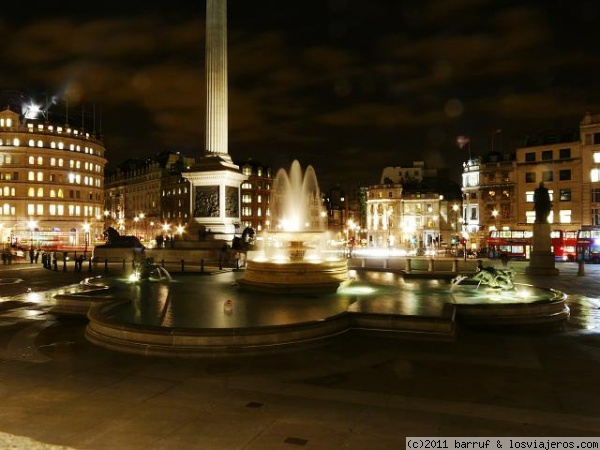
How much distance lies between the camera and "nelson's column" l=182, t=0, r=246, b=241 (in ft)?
123

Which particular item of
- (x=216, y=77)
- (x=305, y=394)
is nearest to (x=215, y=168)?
(x=216, y=77)

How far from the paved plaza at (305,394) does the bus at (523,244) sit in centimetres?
4134

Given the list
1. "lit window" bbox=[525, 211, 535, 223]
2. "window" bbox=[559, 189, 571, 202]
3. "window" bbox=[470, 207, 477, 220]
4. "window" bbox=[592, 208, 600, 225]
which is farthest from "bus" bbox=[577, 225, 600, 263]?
"window" bbox=[470, 207, 477, 220]

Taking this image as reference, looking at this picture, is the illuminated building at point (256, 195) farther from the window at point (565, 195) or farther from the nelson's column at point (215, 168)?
the nelson's column at point (215, 168)

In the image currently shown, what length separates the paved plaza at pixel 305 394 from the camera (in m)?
6.90

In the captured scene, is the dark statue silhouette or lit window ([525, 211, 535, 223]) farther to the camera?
lit window ([525, 211, 535, 223])

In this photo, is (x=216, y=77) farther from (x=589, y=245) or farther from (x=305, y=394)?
(x=589, y=245)

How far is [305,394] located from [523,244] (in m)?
50.8

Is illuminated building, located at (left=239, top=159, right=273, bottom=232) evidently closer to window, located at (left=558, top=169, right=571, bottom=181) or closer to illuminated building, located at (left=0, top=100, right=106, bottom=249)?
illuminated building, located at (left=0, top=100, right=106, bottom=249)

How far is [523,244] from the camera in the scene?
53.2m

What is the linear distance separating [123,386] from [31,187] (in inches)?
3732

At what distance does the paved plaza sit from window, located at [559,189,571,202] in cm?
6879

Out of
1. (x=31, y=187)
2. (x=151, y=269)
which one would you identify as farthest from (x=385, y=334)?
(x=31, y=187)

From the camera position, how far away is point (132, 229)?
136 meters
